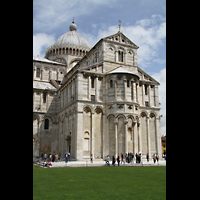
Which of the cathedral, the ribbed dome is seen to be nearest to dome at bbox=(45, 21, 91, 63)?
the ribbed dome

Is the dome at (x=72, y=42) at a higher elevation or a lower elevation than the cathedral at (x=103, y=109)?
higher

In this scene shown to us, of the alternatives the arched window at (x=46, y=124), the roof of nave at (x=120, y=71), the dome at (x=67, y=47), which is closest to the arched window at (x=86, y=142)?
the roof of nave at (x=120, y=71)

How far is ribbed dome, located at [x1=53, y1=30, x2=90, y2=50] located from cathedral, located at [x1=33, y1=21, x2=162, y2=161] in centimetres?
1534

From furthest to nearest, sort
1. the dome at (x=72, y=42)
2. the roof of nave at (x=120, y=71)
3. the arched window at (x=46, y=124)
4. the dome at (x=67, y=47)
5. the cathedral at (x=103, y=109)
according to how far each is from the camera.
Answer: the dome at (x=72, y=42) → the dome at (x=67, y=47) → the arched window at (x=46, y=124) → the roof of nave at (x=120, y=71) → the cathedral at (x=103, y=109)

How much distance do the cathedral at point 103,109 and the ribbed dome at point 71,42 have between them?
50.3 feet

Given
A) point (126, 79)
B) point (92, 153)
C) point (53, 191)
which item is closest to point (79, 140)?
point (92, 153)

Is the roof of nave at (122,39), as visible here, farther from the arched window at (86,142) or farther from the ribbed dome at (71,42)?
the ribbed dome at (71,42)

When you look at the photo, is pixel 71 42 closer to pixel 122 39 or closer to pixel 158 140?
pixel 122 39

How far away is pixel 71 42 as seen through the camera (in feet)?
180

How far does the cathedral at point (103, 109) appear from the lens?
30.6 meters
